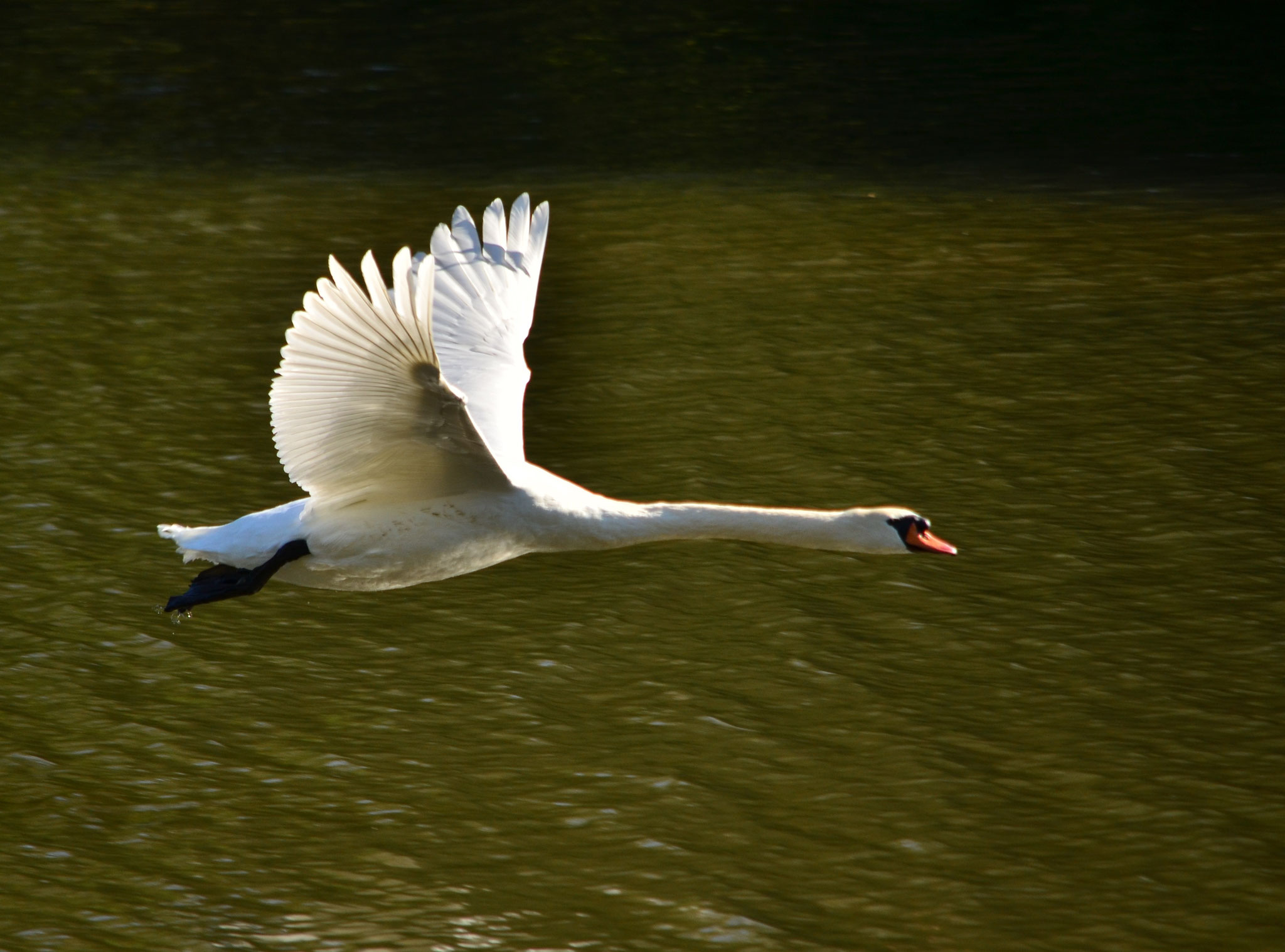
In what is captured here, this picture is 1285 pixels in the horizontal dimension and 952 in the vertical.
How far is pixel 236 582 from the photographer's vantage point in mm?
7738

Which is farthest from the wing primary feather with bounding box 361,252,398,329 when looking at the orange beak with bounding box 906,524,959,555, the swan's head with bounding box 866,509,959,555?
the orange beak with bounding box 906,524,959,555

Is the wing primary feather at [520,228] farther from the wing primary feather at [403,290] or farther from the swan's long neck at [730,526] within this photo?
the wing primary feather at [403,290]

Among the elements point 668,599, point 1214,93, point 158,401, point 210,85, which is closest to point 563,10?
point 210,85

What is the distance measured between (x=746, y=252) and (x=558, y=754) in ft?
30.0

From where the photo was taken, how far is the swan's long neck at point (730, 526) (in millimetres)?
7574

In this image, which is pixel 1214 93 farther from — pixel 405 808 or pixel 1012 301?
pixel 405 808

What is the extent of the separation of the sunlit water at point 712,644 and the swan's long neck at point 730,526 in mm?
1645

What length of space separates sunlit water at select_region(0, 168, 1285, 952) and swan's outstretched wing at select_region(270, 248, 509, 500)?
2008 millimetres

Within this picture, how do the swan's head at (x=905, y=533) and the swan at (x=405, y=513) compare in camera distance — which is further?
the swan's head at (x=905, y=533)

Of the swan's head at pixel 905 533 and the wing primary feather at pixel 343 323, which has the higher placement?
the wing primary feather at pixel 343 323

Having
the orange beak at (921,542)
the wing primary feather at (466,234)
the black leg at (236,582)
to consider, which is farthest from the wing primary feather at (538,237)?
the orange beak at (921,542)

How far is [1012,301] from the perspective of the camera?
1605cm

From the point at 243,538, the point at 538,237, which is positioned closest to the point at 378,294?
the point at 243,538

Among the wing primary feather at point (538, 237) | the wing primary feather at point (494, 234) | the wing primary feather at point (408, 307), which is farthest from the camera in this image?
the wing primary feather at point (494, 234)
